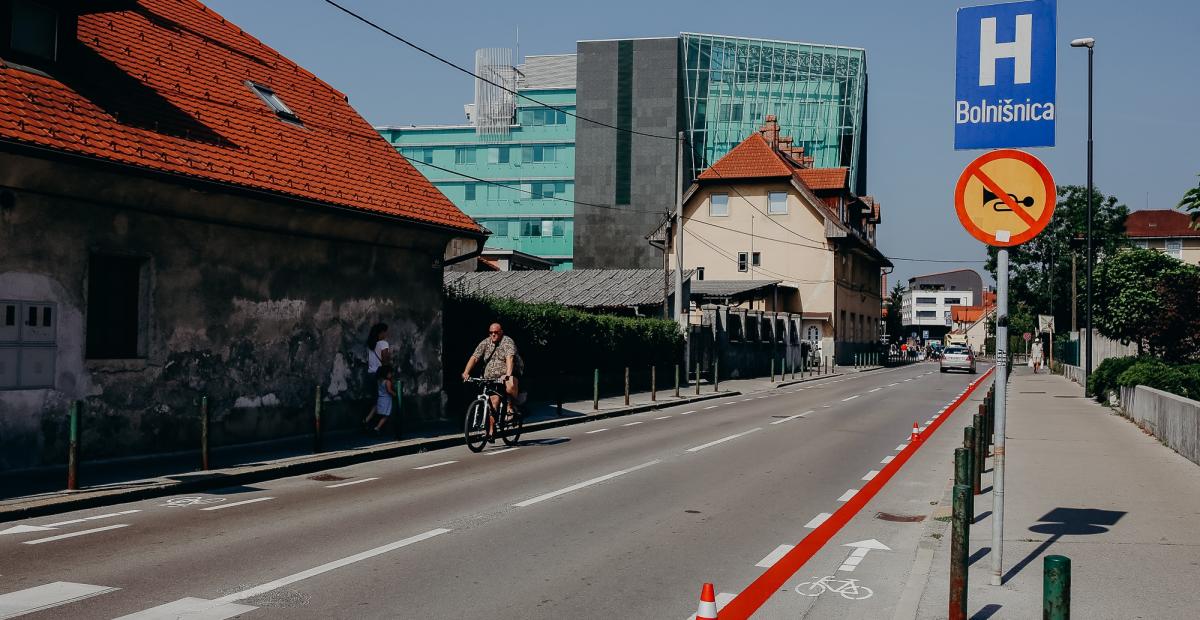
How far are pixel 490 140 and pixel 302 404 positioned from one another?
74005 mm

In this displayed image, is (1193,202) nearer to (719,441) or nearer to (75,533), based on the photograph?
(719,441)

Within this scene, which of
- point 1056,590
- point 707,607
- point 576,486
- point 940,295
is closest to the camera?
point 1056,590

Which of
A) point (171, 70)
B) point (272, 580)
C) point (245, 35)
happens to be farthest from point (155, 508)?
point (245, 35)

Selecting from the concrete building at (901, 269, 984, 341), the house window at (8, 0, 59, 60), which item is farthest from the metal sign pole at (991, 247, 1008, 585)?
the concrete building at (901, 269, 984, 341)

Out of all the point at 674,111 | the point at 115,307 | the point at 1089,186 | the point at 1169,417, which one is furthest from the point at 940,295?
the point at 115,307

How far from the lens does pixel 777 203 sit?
5856cm

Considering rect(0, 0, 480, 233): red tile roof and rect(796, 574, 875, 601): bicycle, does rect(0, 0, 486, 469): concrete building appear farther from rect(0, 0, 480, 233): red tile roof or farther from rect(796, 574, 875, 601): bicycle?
rect(796, 574, 875, 601): bicycle

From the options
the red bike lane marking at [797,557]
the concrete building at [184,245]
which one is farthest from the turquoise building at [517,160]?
the red bike lane marking at [797,557]

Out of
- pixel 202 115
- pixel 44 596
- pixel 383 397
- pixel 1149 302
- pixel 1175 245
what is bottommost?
pixel 44 596

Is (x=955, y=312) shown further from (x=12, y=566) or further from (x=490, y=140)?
(x=12, y=566)

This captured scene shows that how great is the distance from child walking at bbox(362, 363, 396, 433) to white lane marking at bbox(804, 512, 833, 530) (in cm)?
825

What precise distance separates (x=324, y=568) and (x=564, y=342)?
18098 mm

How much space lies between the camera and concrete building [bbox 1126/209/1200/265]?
9762 cm

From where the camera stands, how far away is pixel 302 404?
15.2 meters
